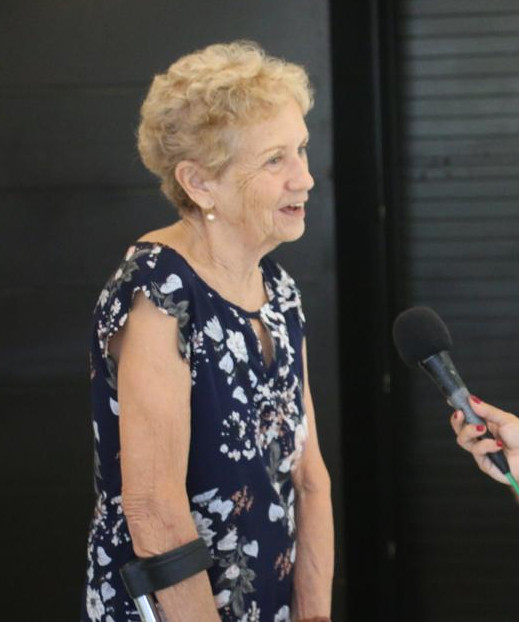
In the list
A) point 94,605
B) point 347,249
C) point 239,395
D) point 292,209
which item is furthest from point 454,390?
point 347,249

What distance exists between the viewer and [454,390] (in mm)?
1928

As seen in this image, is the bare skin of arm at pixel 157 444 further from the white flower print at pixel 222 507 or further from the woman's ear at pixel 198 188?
the woman's ear at pixel 198 188

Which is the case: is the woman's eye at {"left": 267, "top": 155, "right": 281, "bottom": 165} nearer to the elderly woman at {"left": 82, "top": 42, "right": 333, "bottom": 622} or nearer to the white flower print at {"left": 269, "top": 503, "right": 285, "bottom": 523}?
the elderly woman at {"left": 82, "top": 42, "right": 333, "bottom": 622}

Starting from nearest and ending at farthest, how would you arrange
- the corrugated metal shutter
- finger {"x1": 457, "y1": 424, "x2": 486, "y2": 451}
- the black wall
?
finger {"x1": 457, "y1": 424, "x2": 486, "y2": 451}
the black wall
the corrugated metal shutter

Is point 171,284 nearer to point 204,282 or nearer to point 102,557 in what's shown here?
point 204,282

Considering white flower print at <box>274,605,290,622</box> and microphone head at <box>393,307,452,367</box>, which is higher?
microphone head at <box>393,307,452,367</box>

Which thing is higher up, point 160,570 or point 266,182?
point 266,182

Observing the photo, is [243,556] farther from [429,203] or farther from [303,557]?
[429,203]

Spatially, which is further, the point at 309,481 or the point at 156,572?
the point at 309,481

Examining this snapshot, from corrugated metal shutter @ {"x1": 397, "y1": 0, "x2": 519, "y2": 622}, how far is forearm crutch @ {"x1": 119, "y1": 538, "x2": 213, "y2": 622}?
1.89 metres

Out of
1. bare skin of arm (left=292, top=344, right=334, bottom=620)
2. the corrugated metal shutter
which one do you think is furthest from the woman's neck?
the corrugated metal shutter

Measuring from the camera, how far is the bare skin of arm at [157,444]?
6.72 feet

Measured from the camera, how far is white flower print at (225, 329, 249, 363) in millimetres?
2176

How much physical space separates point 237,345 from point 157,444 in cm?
24
